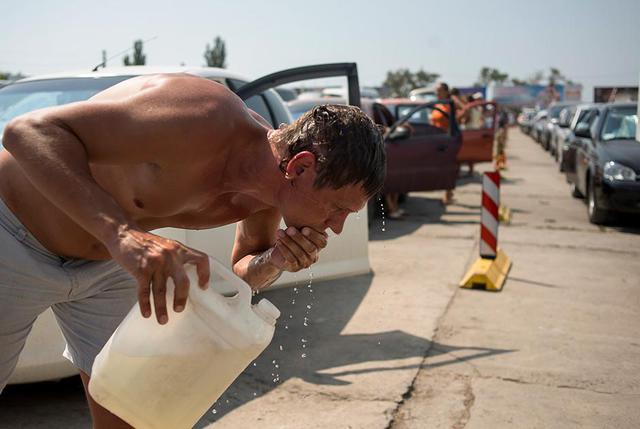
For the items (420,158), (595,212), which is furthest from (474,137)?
(595,212)

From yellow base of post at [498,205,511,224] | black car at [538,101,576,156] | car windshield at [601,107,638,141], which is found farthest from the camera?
black car at [538,101,576,156]

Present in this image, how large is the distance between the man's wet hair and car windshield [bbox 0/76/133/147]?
2.50 m

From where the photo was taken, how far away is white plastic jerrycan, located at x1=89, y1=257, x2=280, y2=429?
188 centimetres

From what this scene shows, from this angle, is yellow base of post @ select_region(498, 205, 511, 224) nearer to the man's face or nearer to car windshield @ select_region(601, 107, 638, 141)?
car windshield @ select_region(601, 107, 638, 141)

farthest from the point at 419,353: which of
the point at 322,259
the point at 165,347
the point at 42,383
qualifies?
the point at 165,347

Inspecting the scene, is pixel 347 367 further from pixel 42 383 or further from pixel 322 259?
pixel 42 383

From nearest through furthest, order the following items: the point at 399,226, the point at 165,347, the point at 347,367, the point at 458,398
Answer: the point at 165,347 < the point at 458,398 < the point at 347,367 < the point at 399,226

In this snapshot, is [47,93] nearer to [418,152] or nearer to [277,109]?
[277,109]

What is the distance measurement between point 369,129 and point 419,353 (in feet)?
9.03

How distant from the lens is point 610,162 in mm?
9094

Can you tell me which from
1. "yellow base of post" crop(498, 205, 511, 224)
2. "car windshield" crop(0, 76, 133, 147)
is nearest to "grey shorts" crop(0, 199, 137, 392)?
"car windshield" crop(0, 76, 133, 147)

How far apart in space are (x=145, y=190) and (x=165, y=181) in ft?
0.22

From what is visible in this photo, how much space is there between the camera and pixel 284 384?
4.02m

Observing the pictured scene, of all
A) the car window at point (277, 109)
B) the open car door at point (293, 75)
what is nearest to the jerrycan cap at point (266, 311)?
the open car door at point (293, 75)
